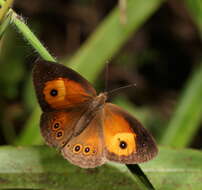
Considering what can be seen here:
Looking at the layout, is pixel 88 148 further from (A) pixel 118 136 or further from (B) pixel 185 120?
(B) pixel 185 120

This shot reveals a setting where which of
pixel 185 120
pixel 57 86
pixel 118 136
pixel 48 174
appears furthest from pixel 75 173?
pixel 185 120

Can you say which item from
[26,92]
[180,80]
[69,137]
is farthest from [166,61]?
[69,137]

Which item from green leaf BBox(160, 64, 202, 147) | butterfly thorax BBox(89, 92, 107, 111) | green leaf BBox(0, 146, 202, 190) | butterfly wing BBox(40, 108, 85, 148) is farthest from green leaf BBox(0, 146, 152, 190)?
green leaf BBox(160, 64, 202, 147)

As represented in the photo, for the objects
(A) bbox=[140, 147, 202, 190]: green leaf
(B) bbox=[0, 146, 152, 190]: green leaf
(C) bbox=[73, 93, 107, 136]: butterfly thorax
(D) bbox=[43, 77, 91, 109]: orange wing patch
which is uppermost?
(D) bbox=[43, 77, 91, 109]: orange wing patch

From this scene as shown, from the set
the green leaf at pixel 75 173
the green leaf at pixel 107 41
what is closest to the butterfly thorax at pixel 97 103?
the green leaf at pixel 75 173

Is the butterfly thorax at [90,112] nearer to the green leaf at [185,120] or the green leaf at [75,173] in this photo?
the green leaf at [75,173]

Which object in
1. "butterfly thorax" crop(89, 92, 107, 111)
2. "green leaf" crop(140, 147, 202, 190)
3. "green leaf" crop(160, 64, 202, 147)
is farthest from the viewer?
"green leaf" crop(160, 64, 202, 147)

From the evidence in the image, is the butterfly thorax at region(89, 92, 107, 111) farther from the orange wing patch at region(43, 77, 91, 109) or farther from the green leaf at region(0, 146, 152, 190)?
the green leaf at region(0, 146, 152, 190)

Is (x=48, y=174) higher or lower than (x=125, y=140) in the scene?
lower
